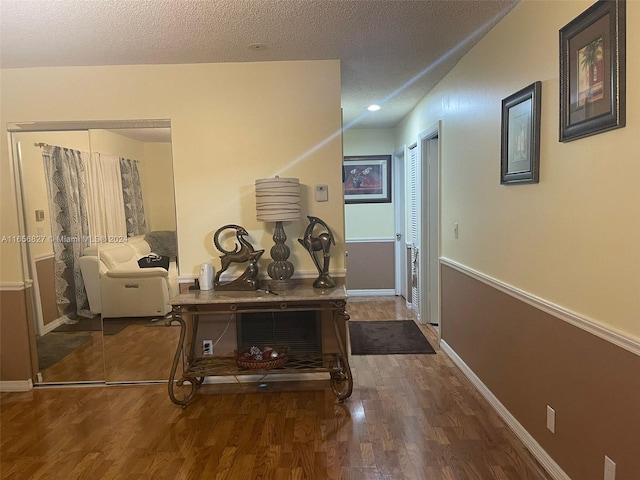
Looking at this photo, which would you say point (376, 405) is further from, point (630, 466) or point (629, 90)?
point (629, 90)

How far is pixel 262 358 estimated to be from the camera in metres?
2.87

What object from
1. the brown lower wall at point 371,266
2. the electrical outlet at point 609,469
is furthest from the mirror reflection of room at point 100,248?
the brown lower wall at point 371,266

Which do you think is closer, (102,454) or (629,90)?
(629,90)

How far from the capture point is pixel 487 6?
2.29m

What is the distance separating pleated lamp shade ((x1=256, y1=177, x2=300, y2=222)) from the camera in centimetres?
285

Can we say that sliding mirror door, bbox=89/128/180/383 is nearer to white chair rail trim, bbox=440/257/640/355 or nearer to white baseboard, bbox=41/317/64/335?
white baseboard, bbox=41/317/64/335

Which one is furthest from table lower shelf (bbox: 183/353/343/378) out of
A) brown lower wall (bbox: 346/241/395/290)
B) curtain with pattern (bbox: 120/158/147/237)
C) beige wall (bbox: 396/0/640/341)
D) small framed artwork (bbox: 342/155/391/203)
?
small framed artwork (bbox: 342/155/391/203)

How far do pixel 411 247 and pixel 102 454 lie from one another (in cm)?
384

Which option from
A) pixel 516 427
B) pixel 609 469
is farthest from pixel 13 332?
pixel 609 469

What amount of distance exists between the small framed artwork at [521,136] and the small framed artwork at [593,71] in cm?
23

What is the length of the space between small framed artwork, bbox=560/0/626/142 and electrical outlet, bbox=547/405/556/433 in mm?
1286

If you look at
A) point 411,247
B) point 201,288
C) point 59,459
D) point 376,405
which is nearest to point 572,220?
point 376,405

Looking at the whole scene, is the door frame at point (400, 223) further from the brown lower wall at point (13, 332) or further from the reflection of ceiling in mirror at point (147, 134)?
the brown lower wall at point (13, 332)

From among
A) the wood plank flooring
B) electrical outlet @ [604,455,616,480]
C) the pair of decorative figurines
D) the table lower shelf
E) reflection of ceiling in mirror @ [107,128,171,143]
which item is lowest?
the wood plank flooring
